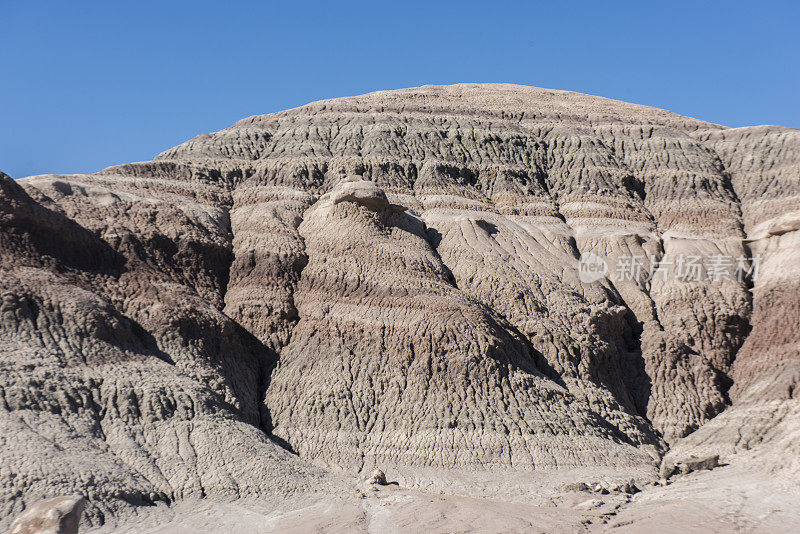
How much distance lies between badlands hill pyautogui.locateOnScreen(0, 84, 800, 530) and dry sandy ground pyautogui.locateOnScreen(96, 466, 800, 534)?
58 centimetres

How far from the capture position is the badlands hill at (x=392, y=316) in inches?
933

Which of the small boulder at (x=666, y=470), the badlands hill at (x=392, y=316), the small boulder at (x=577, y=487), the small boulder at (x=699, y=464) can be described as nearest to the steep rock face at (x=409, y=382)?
the badlands hill at (x=392, y=316)

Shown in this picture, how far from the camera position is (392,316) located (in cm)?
3112

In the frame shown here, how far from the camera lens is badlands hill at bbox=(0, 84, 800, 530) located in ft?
77.8

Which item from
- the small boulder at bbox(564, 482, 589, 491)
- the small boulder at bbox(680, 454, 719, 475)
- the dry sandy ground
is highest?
the small boulder at bbox(680, 454, 719, 475)

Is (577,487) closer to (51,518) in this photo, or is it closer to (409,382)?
(409,382)

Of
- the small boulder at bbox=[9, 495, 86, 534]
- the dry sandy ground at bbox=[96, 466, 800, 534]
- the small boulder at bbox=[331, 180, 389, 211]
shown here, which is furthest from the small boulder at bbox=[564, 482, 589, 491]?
the small boulder at bbox=[331, 180, 389, 211]

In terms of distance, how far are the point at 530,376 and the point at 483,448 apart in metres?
4.28

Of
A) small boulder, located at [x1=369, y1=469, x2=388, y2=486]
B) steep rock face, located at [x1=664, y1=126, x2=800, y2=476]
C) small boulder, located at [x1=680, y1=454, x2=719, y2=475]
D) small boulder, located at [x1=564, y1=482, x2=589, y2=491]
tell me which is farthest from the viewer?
steep rock face, located at [x1=664, y1=126, x2=800, y2=476]

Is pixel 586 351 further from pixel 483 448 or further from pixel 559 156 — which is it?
pixel 559 156

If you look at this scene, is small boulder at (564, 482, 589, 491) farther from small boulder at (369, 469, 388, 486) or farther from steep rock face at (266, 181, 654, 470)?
small boulder at (369, 469, 388, 486)

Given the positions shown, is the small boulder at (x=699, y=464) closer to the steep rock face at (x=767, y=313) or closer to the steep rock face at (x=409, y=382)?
the steep rock face at (x=767, y=313)

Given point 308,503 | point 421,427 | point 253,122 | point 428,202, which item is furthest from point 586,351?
point 253,122

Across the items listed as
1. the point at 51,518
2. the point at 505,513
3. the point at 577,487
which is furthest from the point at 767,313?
the point at 51,518
